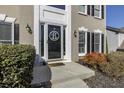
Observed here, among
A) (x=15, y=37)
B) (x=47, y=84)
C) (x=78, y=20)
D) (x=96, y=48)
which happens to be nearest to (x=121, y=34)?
(x=96, y=48)

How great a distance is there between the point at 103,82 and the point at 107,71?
47.2 inches

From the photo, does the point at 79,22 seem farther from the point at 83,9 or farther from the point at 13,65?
the point at 13,65

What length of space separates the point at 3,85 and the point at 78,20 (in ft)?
31.8

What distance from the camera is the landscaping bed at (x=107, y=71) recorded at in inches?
407

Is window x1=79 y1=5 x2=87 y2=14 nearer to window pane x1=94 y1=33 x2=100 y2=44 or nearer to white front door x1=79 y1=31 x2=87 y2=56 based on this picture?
white front door x1=79 y1=31 x2=87 y2=56

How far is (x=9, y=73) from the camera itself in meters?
6.31

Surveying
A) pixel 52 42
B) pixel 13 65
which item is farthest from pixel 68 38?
pixel 13 65

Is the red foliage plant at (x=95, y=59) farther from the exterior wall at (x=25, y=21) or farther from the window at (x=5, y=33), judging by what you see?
the window at (x=5, y=33)

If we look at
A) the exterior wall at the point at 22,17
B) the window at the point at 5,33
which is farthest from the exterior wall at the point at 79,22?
the window at the point at 5,33

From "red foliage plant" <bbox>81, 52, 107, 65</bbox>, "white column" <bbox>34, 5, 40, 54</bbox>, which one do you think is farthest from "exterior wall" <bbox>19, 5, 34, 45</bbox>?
"red foliage plant" <bbox>81, 52, 107, 65</bbox>

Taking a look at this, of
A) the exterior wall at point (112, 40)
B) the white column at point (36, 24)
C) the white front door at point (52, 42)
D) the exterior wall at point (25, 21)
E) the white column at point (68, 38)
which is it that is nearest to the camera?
the exterior wall at point (25, 21)

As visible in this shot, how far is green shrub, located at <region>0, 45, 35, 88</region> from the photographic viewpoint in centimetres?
623

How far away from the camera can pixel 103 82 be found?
1048 cm

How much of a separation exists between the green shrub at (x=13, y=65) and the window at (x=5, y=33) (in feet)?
15.1
